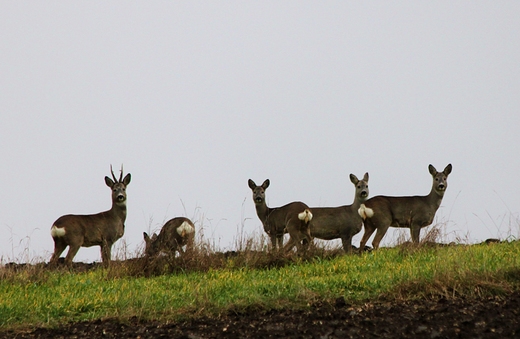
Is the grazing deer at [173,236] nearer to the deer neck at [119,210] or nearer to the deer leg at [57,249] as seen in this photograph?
the deer leg at [57,249]

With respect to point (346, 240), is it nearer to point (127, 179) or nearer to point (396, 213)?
point (396, 213)

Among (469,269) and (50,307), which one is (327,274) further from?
(50,307)

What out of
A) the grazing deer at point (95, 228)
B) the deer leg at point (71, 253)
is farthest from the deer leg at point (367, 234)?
the deer leg at point (71, 253)

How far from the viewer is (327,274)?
11.0 metres

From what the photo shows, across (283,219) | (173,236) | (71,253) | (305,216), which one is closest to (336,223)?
(305,216)

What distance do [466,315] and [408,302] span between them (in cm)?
106

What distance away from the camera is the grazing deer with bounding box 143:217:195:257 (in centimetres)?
1314

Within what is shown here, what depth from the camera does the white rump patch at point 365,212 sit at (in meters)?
15.0

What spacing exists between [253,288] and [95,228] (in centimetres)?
662

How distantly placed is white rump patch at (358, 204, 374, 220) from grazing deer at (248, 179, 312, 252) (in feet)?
3.50

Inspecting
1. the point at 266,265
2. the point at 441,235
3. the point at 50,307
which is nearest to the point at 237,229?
the point at 266,265

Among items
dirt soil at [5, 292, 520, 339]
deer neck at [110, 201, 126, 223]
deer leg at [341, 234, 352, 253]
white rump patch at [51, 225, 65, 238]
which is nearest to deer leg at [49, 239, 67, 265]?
white rump patch at [51, 225, 65, 238]

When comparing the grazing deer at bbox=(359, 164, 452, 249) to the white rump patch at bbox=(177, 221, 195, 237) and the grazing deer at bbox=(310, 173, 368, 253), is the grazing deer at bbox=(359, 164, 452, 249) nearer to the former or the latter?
the grazing deer at bbox=(310, 173, 368, 253)

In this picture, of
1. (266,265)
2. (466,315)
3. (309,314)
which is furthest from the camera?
(266,265)
